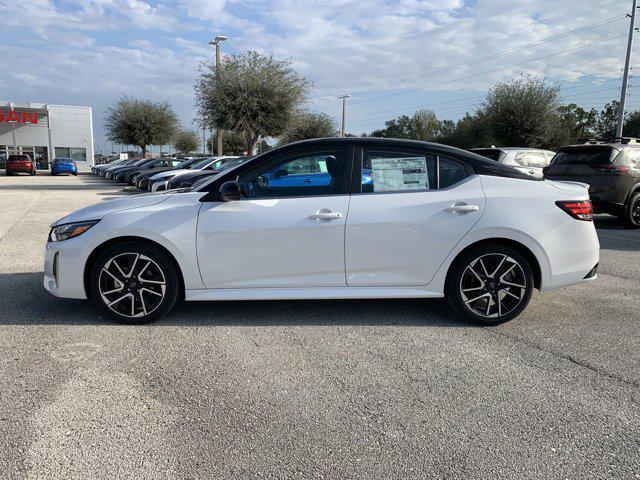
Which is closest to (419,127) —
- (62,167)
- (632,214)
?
(62,167)

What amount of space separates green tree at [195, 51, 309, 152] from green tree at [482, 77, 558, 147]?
12874mm

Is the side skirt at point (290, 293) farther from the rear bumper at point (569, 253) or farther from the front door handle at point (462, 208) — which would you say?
the rear bumper at point (569, 253)

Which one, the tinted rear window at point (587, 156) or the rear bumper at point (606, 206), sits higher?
the tinted rear window at point (587, 156)

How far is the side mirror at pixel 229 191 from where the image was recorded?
4.21 meters

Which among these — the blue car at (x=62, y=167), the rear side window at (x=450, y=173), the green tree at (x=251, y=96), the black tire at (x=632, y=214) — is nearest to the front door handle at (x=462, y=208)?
the rear side window at (x=450, y=173)

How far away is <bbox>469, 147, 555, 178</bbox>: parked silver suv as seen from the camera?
38.1 feet

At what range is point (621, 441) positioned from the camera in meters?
2.71

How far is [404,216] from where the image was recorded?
4.28 m

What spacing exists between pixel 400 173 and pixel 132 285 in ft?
8.30

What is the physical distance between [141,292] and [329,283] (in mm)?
1632

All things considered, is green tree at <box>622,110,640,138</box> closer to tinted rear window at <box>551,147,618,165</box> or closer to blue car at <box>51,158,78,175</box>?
tinted rear window at <box>551,147,618,165</box>

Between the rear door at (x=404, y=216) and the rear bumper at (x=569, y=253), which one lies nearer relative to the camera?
the rear door at (x=404, y=216)

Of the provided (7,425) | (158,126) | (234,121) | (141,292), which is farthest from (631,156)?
(158,126)

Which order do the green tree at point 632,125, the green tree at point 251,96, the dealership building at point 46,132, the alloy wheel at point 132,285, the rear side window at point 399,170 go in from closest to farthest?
the alloy wheel at point 132,285, the rear side window at point 399,170, the green tree at point 251,96, the green tree at point 632,125, the dealership building at point 46,132
